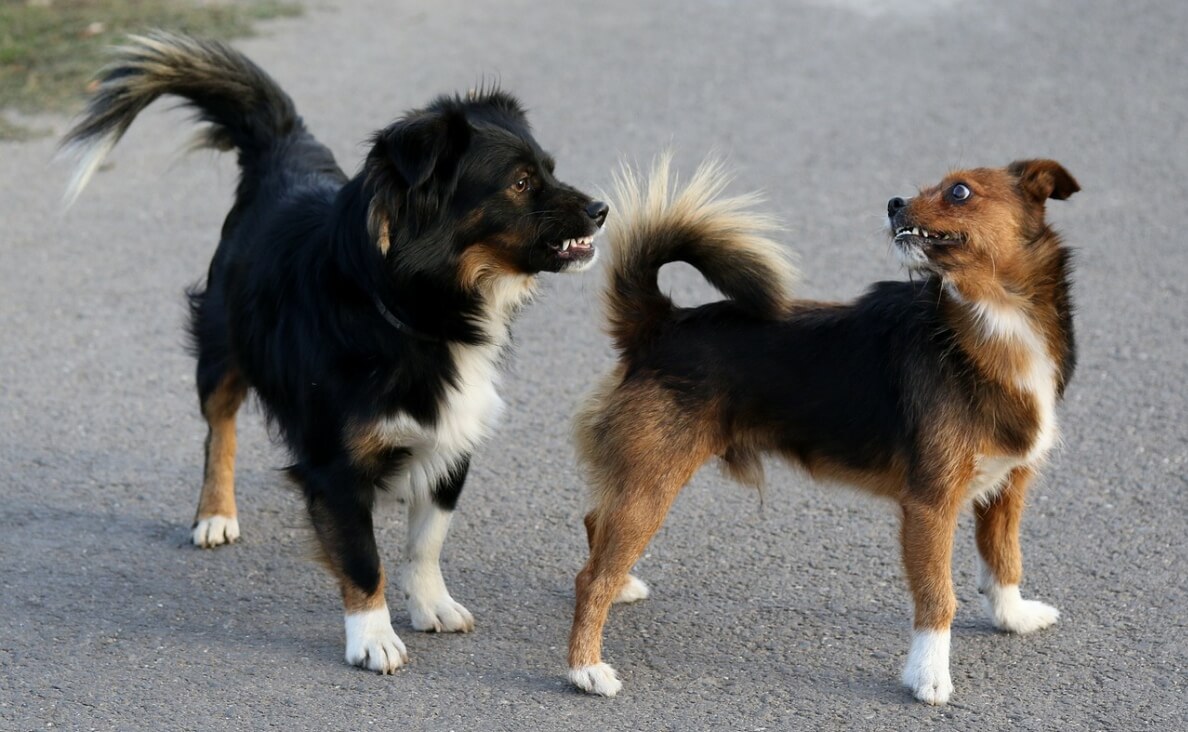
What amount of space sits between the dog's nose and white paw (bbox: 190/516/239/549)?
1.83m

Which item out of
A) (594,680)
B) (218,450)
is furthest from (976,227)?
(218,450)

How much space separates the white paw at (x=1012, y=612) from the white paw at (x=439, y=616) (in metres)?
1.61

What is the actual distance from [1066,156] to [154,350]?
5.25 meters

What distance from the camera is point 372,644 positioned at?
408 centimetres

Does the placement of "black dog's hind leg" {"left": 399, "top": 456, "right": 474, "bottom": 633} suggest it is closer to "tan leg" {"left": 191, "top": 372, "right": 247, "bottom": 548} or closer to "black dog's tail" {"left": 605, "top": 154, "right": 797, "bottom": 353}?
"black dog's tail" {"left": 605, "top": 154, "right": 797, "bottom": 353}

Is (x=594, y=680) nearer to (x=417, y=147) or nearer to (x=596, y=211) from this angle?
(x=596, y=211)

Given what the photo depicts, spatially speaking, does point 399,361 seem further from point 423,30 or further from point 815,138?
point 423,30

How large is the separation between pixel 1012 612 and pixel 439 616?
69.2 inches

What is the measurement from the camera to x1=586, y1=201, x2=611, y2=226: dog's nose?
13.1ft

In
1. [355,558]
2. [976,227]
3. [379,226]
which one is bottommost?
[355,558]

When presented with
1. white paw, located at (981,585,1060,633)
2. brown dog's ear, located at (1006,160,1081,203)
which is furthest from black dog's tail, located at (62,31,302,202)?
white paw, located at (981,585,1060,633)

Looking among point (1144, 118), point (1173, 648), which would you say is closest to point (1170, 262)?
point (1144, 118)

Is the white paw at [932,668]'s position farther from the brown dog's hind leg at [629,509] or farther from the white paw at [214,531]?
the white paw at [214,531]

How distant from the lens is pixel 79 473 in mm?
5332
